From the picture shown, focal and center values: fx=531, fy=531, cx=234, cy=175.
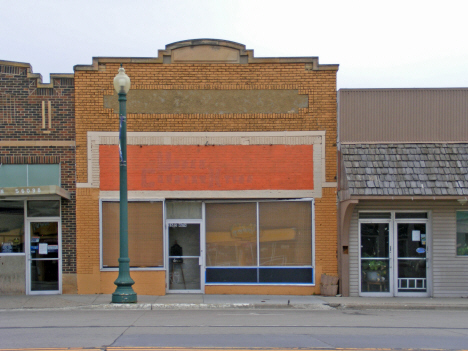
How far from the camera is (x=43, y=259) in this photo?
48.0 feet

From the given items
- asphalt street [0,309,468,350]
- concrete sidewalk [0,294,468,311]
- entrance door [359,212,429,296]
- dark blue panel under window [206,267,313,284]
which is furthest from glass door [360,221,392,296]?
asphalt street [0,309,468,350]

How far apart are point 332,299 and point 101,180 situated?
23.0 ft

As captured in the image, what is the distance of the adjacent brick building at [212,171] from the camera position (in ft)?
47.9

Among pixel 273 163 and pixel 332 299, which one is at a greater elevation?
pixel 273 163

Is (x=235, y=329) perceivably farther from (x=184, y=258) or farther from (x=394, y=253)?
(x=394, y=253)

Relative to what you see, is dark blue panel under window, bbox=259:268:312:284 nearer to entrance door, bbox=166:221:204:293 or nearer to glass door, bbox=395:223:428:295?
entrance door, bbox=166:221:204:293

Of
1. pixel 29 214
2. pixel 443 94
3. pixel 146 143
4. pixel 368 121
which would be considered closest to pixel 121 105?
pixel 146 143

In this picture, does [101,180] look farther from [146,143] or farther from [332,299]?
[332,299]

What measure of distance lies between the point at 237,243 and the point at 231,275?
90 cm

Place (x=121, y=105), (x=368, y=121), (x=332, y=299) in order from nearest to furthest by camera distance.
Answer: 1. (x=121, y=105)
2. (x=332, y=299)
3. (x=368, y=121)

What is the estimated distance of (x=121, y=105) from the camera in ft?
42.2

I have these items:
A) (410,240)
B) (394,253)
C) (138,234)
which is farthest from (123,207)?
(410,240)

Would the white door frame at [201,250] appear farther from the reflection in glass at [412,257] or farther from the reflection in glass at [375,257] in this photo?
the reflection in glass at [412,257]

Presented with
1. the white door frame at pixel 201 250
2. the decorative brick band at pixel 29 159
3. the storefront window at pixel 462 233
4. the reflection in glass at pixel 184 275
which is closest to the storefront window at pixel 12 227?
the decorative brick band at pixel 29 159
